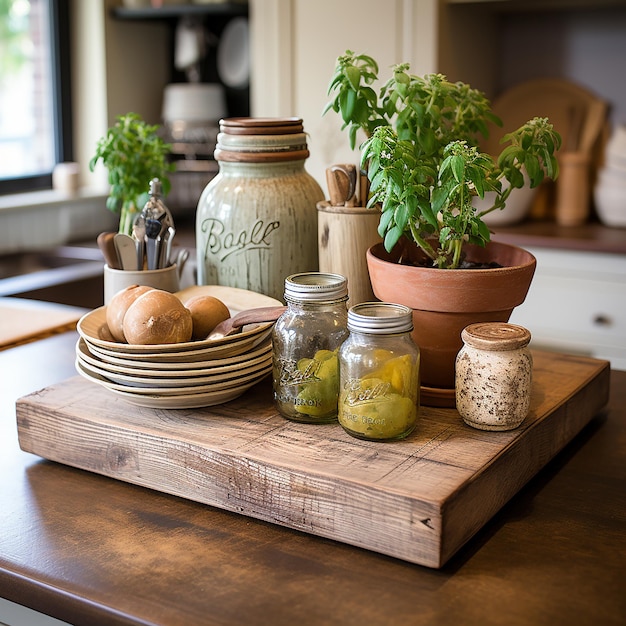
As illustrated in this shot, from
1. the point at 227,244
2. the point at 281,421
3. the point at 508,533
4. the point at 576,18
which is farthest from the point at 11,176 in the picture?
the point at 508,533

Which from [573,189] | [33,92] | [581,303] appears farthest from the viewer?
[33,92]

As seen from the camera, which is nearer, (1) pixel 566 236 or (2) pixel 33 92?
(1) pixel 566 236

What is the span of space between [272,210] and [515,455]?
443mm

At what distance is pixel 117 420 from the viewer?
95cm

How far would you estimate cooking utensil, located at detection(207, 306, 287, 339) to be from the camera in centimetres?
96

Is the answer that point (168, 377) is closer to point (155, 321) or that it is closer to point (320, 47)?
point (155, 321)

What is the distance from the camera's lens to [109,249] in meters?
1.17

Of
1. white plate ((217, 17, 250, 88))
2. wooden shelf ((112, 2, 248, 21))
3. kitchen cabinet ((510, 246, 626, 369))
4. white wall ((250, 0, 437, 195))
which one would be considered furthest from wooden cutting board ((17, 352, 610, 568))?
white plate ((217, 17, 250, 88))

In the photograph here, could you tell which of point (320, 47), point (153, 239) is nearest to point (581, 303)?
point (320, 47)

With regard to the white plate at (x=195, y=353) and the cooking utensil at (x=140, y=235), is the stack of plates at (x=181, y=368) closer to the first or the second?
the white plate at (x=195, y=353)

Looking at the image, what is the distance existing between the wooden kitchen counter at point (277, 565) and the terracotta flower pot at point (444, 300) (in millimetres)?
154

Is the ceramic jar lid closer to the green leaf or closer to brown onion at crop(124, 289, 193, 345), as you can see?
the green leaf

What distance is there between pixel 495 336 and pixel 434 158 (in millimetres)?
233

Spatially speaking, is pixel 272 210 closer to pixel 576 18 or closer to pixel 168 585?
pixel 168 585
